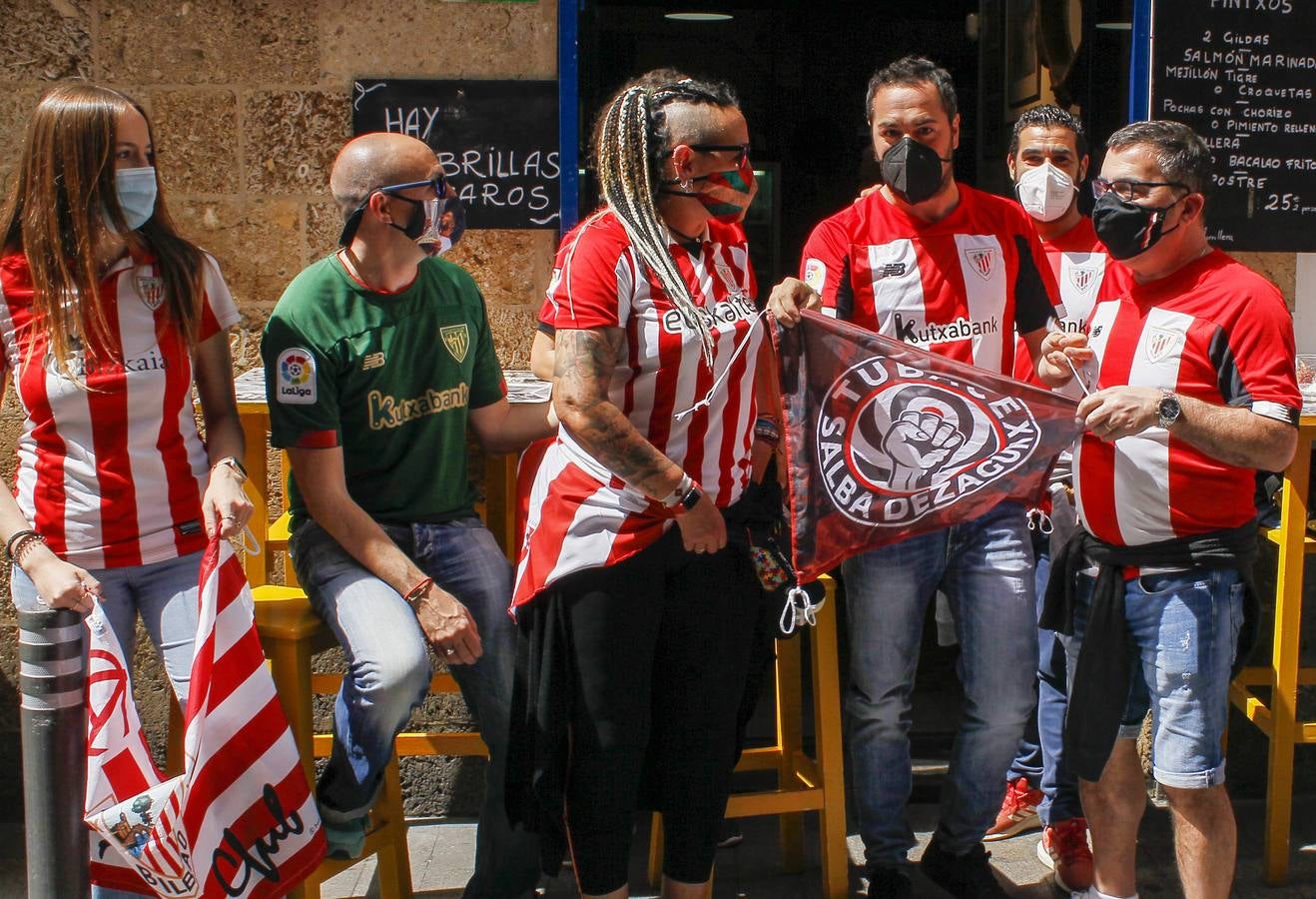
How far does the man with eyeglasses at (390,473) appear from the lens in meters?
2.90

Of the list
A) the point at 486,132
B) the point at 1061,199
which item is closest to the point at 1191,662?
the point at 1061,199

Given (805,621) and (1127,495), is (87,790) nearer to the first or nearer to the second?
(805,621)

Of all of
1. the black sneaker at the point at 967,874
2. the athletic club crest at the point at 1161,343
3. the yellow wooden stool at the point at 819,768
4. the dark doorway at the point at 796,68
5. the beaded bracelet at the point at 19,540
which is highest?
the dark doorway at the point at 796,68

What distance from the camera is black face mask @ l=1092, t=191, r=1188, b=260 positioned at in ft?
9.41

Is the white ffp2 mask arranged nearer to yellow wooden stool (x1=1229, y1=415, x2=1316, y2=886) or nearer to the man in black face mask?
the man in black face mask

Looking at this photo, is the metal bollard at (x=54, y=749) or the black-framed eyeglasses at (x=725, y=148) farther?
the black-framed eyeglasses at (x=725, y=148)

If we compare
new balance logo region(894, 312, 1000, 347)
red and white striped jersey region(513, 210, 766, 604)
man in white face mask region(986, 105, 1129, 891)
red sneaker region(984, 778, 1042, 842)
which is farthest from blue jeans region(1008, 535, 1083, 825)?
red and white striped jersey region(513, 210, 766, 604)

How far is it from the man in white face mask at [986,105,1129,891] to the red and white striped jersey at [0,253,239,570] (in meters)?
2.01

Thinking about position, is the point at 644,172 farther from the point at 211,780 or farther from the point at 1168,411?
the point at 211,780

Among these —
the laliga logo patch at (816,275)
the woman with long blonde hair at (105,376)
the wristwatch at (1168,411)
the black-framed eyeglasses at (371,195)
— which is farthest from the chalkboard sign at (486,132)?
→ the wristwatch at (1168,411)

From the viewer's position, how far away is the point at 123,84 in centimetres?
387

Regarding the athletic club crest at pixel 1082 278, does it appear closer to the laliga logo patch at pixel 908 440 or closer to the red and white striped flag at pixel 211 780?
the laliga logo patch at pixel 908 440

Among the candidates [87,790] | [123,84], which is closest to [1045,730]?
[87,790]

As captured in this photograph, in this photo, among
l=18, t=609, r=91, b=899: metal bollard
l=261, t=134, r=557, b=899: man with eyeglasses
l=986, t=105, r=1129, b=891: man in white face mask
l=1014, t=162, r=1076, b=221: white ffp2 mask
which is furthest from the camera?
l=1014, t=162, r=1076, b=221: white ffp2 mask
